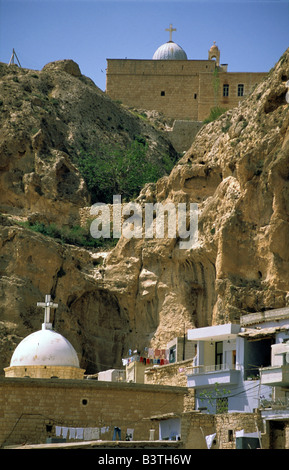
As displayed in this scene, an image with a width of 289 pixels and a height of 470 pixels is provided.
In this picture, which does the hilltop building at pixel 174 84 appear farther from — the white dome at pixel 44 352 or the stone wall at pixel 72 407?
the stone wall at pixel 72 407

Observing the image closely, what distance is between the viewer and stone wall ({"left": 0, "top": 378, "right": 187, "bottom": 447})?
52125mm

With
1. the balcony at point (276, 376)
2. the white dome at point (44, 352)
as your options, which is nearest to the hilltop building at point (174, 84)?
the white dome at point (44, 352)

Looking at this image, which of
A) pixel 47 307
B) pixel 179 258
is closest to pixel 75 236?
pixel 179 258

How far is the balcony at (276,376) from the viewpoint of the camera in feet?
167

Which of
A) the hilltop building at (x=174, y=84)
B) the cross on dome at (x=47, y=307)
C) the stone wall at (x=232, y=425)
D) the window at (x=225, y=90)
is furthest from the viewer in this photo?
the hilltop building at (x=174, y=84)

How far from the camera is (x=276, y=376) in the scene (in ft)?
168

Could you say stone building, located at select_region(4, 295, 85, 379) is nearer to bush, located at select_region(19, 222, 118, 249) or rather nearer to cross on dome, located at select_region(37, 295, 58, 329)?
cross on dome, located at select_region(37, 295, 58, 329)

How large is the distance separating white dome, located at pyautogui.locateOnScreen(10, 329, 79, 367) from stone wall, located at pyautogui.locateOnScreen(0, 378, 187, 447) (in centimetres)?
396

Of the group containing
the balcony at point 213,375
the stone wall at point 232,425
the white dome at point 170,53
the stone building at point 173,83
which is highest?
the white dome at point 170,53

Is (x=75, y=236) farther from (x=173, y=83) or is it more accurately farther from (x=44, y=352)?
(x=173, y=83)

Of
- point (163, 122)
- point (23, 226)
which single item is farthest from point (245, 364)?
point (163, 122)

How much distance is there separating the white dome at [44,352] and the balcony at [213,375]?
5.39 m
